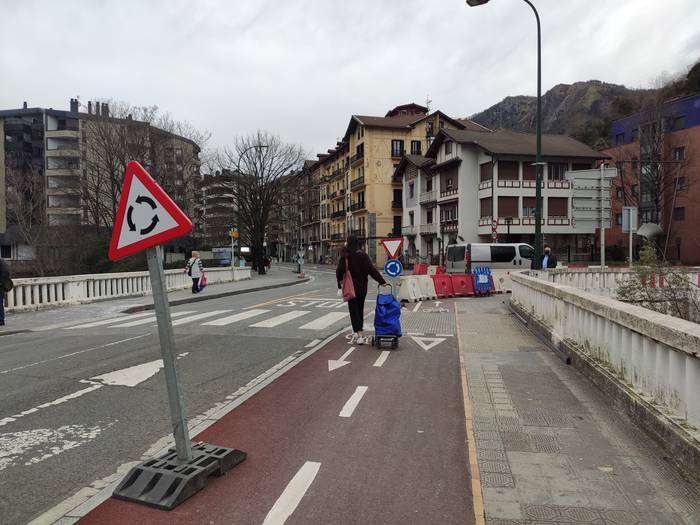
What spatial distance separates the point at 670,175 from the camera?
4219 cm

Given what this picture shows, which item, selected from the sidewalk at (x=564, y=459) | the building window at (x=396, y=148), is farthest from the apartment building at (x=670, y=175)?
the sidewalk at (x=564, y=459)

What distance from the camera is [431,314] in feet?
46.3

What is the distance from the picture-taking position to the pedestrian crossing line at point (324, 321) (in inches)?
450

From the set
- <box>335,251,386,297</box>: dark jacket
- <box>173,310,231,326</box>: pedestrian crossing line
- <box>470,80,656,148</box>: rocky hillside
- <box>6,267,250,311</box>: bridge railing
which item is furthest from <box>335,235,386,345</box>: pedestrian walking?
<box>470,80,656,148</box>: rocky hillside

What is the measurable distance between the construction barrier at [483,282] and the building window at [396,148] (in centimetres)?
4551

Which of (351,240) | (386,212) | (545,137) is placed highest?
(545,137)

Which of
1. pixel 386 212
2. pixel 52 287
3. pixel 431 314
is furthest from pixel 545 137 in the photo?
pixel 52 287

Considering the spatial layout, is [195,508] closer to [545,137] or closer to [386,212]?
[545,137]

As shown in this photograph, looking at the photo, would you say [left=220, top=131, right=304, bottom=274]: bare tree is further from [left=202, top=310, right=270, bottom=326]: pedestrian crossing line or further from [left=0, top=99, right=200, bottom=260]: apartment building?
[left=202, top=310, right=270, bottom=326]: pedestrian crossing line

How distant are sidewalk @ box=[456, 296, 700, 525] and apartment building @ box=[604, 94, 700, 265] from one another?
41.2m

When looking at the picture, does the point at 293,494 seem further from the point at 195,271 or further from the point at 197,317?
the point at 195,271

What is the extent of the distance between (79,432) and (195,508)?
6.89ft

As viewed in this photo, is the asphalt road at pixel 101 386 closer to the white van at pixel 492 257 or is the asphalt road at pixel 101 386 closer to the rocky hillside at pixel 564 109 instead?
the white van at pixel 492 257

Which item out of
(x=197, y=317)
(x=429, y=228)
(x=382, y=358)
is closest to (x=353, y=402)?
(x=382, y=358)
